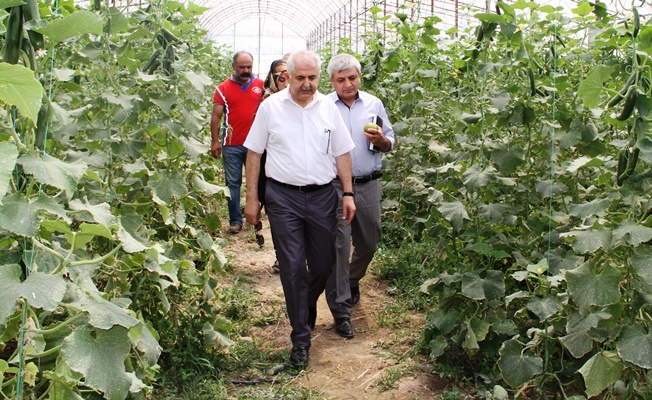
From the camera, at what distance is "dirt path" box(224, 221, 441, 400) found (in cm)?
381

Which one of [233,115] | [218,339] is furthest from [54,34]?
[233,115]

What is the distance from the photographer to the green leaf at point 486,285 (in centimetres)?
345

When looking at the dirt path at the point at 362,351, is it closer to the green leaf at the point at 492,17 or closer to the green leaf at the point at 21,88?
the green leaf at the point at 492,17

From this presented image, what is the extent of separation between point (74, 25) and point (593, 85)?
1814mm

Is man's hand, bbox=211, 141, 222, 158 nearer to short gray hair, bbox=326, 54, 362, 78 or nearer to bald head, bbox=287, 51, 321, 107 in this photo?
short gray hair, bbox=326, 54, 362, 78

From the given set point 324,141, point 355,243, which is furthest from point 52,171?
point 355,243

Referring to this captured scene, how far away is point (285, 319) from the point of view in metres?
4.84

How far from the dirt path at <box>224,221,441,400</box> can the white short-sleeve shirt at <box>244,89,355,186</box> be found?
1.07m

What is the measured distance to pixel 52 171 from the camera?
5.69 ft

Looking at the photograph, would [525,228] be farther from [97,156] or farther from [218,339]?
[97,156]

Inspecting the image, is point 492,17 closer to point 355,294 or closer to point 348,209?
point 348,209

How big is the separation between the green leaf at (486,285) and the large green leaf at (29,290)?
7.35 feet

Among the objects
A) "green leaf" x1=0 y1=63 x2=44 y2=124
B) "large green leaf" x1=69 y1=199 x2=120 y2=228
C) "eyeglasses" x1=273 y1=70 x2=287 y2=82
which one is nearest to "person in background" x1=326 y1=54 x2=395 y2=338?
"eyeglasses" x1=273 y1=70 x2=287 y2=82

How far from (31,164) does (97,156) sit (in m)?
1.38
